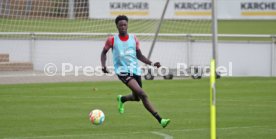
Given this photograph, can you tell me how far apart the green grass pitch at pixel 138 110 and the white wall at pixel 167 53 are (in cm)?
420

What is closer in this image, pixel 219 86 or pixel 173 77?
A: pixel 219 86

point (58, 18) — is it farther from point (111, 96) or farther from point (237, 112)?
point (237, 112)

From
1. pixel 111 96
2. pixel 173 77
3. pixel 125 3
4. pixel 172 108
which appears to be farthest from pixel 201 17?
pixel 172 108

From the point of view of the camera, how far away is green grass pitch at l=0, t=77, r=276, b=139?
1361 centimetres

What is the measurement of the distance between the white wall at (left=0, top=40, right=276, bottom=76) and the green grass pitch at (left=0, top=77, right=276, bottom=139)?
420 centimetres

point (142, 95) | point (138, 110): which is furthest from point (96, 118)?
point (138, 110)

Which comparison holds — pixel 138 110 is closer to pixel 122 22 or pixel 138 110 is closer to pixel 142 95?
pixel 142 95

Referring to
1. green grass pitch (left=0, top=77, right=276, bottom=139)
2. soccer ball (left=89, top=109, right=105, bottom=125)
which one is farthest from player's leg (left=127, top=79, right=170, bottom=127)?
soccer ball (left=89, top=109, right=105, bottom=125)

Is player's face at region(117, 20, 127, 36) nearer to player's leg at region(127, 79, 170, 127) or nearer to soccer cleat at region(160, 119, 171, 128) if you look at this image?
player's leg at region(127, 79, 170, 127)

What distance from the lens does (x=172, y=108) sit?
1808cm

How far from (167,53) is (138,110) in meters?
14.7

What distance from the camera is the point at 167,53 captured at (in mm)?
32375

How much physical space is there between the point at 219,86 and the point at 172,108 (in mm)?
6908

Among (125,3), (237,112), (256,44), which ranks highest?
(125,3)
